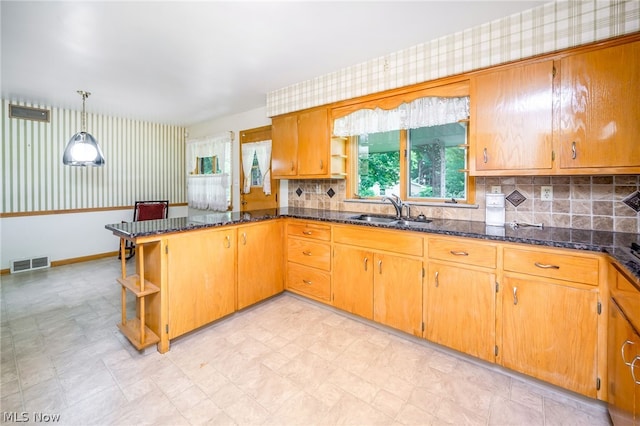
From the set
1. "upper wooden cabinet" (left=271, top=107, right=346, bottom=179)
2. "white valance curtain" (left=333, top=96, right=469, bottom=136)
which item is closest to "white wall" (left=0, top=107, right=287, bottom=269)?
"upper wooden cabinet" (left=271, top=107, right=346, bottom=179)

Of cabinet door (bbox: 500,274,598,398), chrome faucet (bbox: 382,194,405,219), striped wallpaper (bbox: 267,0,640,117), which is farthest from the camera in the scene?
chrome faucet (bbox: 382,194,405,219)

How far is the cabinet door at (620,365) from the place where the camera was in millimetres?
1207

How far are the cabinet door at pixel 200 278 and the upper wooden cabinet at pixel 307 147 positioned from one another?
1130 mm

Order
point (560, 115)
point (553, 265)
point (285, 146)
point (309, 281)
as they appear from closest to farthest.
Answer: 1. point (553, 265)
2. point (560, 115)
3. point (309, 281)
4. point (285, 146)

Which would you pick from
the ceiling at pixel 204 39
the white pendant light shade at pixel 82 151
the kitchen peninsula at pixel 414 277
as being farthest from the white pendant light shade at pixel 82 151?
the kitchen peninsula at pixel 414 277

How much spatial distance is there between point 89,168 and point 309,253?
4303 mm

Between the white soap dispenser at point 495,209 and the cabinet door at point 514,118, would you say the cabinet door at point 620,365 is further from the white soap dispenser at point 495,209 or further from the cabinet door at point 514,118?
the cabinet door at point 514,118

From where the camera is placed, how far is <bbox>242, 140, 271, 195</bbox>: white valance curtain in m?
4.28

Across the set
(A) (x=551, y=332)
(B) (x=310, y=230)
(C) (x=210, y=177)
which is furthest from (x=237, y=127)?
(A) (x=551, y=332)

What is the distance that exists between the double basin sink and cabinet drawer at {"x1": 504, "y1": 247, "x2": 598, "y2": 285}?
764 mm

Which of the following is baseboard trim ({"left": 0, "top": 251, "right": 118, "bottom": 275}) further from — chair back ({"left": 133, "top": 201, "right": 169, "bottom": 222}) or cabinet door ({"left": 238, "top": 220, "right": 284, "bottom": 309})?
cabinet door ({"left": 238, "top": 220, "right": 284, "bottom": 309})

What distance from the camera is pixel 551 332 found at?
5.73 feet

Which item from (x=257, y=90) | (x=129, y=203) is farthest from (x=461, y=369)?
(x=129, y=203)

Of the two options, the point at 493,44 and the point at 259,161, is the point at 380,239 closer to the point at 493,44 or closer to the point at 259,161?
the point at 493,44
